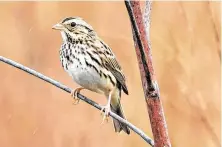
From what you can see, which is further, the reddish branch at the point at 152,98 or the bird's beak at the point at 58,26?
the bird's beak at the point at 58,26

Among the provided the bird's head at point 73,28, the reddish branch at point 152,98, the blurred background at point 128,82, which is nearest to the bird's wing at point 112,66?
the bird's head at point 73,28

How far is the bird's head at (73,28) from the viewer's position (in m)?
2.46

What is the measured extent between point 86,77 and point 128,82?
4.22ft

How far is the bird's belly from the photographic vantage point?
2.28 meters

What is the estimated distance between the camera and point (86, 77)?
2301 millimetres

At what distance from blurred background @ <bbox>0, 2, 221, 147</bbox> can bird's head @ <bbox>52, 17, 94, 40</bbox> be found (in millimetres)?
738

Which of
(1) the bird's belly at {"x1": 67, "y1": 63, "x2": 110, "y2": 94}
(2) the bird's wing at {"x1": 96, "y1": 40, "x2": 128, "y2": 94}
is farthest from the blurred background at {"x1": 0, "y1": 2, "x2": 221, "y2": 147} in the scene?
(1) the bird's belly at {"x1": 67, "y1": 63, "x2": 110, "y2": 94}

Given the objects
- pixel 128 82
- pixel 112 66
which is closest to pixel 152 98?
pixel 112 66

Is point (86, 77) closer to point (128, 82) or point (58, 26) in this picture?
point (58, 26)

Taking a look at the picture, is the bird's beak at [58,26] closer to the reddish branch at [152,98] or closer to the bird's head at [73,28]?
the bird's head at [73,28]

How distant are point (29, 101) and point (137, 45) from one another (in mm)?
2552

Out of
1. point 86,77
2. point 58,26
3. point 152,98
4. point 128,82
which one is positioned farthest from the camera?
point 128,82

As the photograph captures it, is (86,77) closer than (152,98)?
No

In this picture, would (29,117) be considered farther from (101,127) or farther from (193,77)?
→ (193,77)
